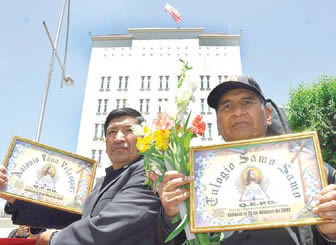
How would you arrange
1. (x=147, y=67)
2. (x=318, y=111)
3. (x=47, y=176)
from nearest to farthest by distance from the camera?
(x=47, y=176) < (x=318, y=111) < (x=147, y=67)

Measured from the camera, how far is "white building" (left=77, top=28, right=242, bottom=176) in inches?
1396

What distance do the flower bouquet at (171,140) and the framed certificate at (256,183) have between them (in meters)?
0.10

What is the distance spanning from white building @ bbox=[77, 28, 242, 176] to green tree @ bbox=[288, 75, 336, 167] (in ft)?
55.8

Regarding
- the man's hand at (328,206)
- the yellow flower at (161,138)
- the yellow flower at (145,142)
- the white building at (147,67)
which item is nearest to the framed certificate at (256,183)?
the man's hand at (328,206)

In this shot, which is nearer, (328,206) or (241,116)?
(328,206)

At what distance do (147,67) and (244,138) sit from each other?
36145 mm

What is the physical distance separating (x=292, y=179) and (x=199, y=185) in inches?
23.3

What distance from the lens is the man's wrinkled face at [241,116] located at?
7.42ft

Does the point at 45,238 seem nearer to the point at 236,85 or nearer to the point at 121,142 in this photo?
the point at 121,142

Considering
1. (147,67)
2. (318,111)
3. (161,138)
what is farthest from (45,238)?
(147,67)

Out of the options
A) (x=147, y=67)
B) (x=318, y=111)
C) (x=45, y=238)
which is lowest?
(x=45, y=238)

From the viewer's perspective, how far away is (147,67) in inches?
1475

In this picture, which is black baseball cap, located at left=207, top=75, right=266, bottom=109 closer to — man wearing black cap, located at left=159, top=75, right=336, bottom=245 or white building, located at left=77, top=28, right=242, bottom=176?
man wearing black cap, located at left=159, top=75, right=336, bottom=245

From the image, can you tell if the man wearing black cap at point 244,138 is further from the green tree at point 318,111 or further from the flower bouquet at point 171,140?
the green tree at point 318,111
